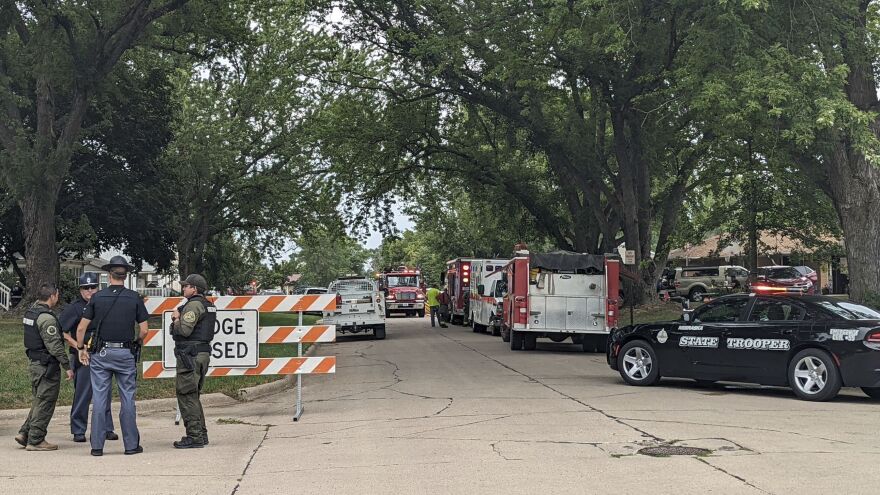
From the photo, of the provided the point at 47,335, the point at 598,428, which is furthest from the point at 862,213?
the point at 47,335

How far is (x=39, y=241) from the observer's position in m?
24.0

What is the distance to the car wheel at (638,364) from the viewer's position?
44.2ft

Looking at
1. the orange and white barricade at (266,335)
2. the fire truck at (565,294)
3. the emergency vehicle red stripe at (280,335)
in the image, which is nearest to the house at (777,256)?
the fire truck at (565,294)

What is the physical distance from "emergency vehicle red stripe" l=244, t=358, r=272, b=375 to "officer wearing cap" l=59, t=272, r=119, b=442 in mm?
1804

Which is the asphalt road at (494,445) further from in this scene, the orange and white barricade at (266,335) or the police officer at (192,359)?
the orange and white barricade at (266,335)

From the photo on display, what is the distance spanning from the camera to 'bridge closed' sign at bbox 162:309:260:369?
10.9 meters

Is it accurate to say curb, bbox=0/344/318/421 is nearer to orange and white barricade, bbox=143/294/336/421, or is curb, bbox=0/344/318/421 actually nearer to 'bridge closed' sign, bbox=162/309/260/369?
orange and white barricade, bbox=143/294/336/421

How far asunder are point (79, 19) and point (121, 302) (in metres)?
15.1

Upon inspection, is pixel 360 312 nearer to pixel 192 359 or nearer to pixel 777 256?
pixel 192 359

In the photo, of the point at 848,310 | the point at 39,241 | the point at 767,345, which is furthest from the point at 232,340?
the point at 39,241

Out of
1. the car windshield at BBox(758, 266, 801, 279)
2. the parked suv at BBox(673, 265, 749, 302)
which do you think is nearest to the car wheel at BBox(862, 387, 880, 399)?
the car windshield at BBox(758, 266, 801, 279)

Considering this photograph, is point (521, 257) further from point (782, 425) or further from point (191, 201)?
point (191, 201)

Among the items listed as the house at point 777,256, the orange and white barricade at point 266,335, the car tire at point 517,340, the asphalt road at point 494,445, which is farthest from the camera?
the house at point 777,256

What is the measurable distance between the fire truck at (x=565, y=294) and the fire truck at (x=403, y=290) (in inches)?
1055
